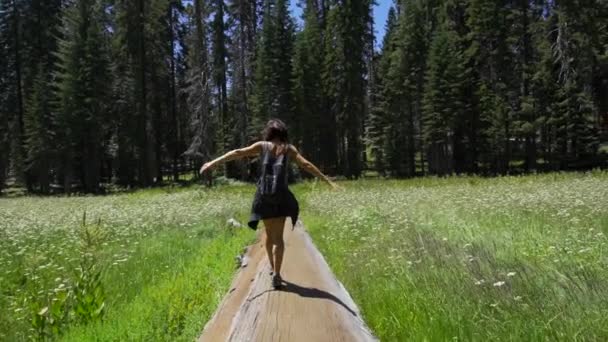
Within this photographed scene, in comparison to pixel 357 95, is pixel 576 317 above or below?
below

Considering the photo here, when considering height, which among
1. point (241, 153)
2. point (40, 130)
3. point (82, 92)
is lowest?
point (241, 153)

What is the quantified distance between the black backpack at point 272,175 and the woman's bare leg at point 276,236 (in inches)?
11.7

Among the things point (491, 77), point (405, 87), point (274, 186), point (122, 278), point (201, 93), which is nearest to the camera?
point (274, 186)

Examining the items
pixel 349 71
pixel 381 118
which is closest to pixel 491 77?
pixel 381 118

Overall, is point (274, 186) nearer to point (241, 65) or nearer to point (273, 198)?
point (273, 198)

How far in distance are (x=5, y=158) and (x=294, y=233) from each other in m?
50.1

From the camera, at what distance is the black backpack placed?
580 cm

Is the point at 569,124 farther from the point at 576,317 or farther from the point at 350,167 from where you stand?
the point at 576,317

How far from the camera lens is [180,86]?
55969 millimetres

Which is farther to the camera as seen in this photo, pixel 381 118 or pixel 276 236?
pixel 381 118

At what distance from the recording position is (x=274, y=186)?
5.79 meters

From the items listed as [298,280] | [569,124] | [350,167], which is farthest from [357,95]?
[298,280]

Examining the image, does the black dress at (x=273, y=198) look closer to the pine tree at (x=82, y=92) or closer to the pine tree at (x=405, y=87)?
the pine tree at (x=82, y=92)

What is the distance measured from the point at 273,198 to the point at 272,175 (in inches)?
10.6
